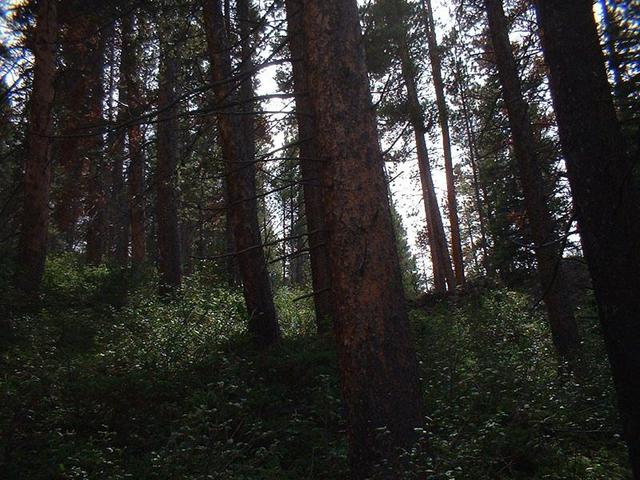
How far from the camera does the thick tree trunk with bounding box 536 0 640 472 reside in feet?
10.4

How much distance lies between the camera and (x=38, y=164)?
35.8 ft

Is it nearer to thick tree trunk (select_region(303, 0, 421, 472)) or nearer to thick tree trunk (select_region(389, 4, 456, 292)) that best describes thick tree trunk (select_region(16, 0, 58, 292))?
thick tree trunk (select_region(303, 0, 421, 472))

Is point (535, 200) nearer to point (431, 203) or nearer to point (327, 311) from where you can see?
point (327, 311)

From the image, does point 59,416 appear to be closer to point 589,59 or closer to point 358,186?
point 358,186

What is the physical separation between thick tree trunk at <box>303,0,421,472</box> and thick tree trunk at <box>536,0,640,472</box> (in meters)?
1.42

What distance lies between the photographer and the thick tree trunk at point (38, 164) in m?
10.7

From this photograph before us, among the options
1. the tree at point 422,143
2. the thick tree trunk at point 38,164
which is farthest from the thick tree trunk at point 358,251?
the tree at point 422,143

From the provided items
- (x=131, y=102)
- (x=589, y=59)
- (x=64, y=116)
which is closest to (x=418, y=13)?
(x=131, y=102)

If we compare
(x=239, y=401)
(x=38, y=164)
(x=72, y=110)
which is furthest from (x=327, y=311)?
(x=72, y=110)

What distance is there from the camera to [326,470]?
4.73 metres

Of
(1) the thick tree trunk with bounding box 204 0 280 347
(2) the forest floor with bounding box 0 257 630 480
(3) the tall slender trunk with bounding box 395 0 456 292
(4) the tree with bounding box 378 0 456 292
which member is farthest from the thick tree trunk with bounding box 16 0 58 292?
(3) the tall slender trunk with bounding box 395 0 456 292

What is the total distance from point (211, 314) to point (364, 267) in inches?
297

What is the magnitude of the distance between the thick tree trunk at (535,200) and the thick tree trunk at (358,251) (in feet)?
19.3

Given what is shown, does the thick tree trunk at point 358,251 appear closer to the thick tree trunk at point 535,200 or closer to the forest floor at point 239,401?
the forest floor at point 239,401
